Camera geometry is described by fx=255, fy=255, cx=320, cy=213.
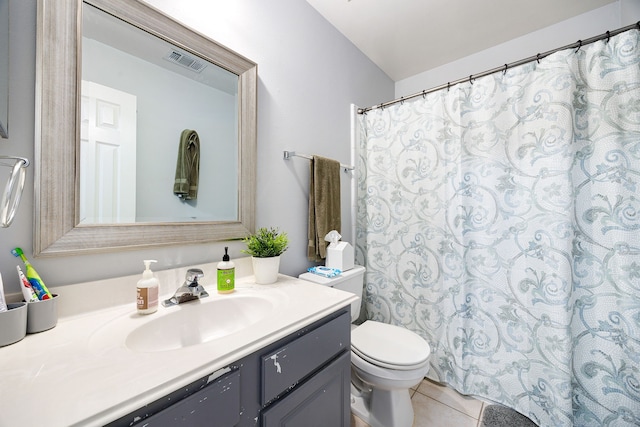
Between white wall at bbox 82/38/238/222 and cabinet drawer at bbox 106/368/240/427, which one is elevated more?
white wall at bbox 82/38/238/222

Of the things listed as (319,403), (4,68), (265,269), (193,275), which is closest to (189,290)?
(193,275)

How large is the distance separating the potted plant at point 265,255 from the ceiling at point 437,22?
146 cm

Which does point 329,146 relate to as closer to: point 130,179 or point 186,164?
point 186,164

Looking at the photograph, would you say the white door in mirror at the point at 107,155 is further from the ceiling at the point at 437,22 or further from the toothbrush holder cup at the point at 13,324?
the ceiling at the point at 437,22

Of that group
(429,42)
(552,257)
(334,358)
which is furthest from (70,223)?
(429,42)

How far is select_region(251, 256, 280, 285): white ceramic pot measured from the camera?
1.13 m

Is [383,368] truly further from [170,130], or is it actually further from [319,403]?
[170,130]

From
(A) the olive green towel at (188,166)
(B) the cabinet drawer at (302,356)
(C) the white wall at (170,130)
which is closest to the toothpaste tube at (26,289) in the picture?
(C) the white wall at (170,130)

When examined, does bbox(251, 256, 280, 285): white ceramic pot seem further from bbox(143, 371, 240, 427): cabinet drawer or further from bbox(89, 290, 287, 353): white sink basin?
bbox(143, 371, 240, 427): cabinet drawer

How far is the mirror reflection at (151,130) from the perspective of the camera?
2.75 ft

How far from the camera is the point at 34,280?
698mm

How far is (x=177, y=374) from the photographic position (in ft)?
1.71

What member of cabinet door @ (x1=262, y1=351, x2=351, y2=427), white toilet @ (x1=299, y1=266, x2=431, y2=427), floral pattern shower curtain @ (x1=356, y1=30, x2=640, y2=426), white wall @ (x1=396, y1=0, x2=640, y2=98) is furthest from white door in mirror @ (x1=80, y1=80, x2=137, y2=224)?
white wall @ (x1=396, y1=0, x2=640, y2=98)

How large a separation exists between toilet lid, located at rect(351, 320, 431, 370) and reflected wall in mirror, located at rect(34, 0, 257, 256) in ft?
2.74
